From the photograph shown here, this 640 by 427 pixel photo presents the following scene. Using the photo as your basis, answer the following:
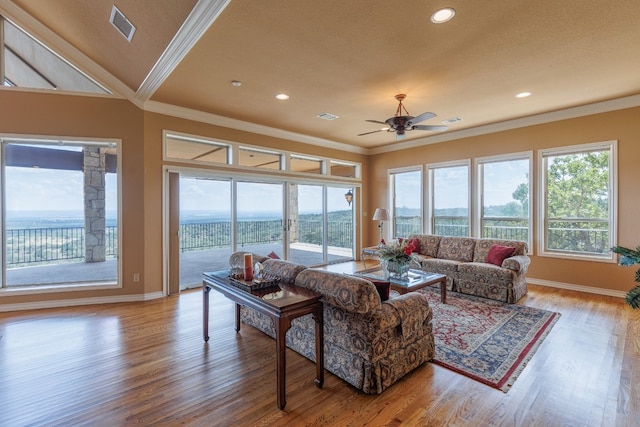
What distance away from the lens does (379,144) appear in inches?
303

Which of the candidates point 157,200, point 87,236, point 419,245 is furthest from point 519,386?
point 87,236

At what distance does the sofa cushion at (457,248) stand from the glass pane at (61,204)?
561 centimetres

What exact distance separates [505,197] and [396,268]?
330cm

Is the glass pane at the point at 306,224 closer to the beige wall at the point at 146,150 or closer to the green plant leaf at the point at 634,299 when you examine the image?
the beige wall at the point at 146,150

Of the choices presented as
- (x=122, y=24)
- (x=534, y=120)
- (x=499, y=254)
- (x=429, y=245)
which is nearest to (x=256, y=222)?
(x=429, y=245)

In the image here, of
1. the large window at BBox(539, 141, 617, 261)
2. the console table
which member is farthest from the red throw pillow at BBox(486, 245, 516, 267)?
the console table

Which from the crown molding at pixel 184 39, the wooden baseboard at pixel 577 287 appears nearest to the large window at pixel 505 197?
the wooden baseboard at pixel 577 287

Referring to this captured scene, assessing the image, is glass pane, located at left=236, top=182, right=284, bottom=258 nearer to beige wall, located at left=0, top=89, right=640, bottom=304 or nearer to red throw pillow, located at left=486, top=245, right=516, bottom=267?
beige wall, located at left=0, top=89, right=640, bottom=304

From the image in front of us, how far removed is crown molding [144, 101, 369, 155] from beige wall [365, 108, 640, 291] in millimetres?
3010

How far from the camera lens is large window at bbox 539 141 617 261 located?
189 inches

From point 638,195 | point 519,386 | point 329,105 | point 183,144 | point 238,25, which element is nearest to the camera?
point 519,386

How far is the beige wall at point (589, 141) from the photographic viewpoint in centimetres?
454

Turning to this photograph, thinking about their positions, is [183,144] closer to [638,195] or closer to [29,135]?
[29,135]

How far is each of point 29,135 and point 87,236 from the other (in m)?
1.63
